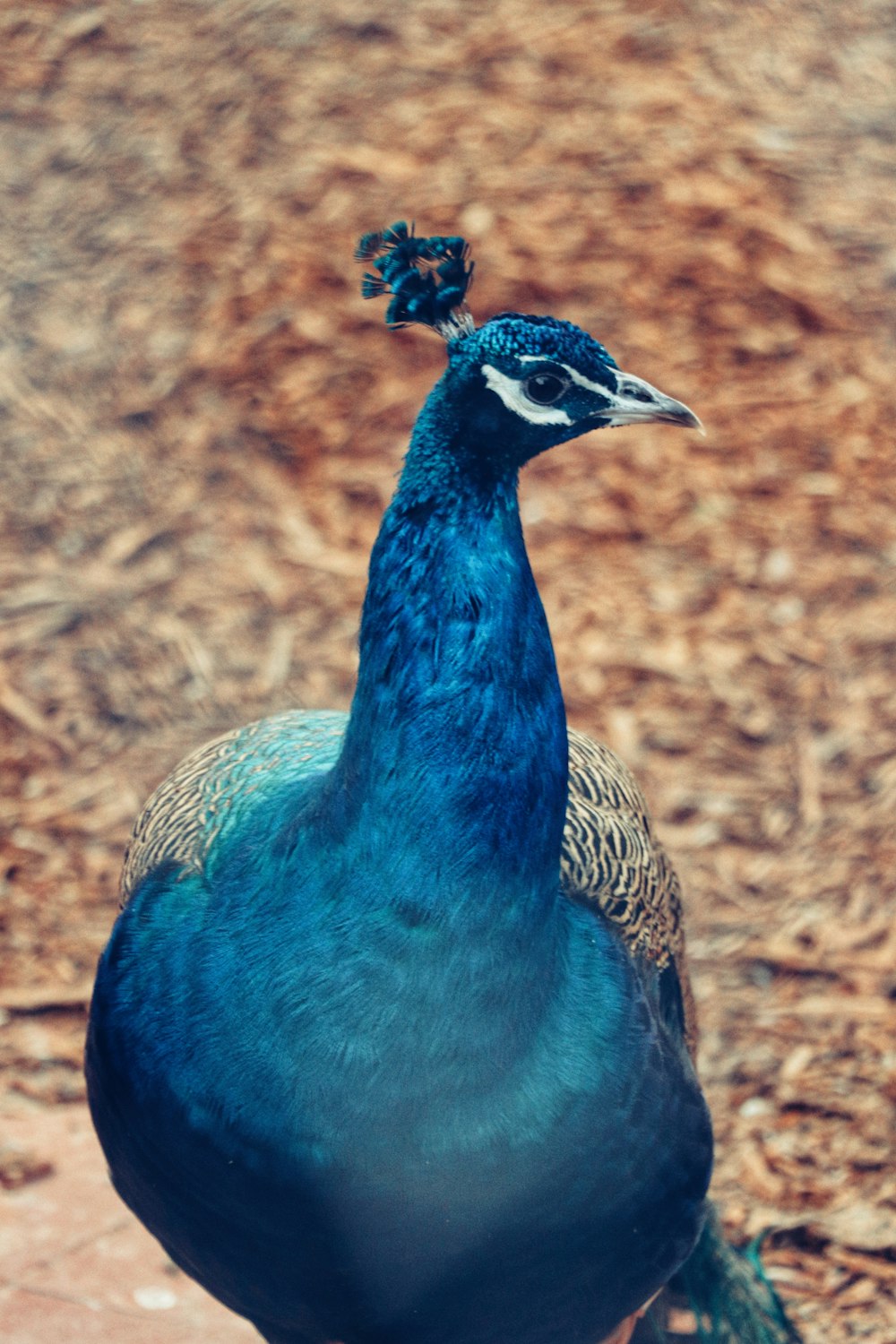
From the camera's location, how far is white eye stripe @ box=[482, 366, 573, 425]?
5.19ft

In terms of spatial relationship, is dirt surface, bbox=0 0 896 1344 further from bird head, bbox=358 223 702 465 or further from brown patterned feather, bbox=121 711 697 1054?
bird head, bbox=358 223 702 465

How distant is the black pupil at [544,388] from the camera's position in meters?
1.60

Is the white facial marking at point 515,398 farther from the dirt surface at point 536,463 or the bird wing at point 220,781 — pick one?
the dirt surface at point 536,463

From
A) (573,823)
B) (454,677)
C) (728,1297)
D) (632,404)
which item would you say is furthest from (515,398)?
(728,1297)

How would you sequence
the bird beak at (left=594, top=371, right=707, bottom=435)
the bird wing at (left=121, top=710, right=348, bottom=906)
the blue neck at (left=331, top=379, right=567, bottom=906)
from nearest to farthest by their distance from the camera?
the blue neck at (left=331, top=379, right=567, bottom=906) < the bird beak at (left=594, top=371, right=707, bottom=435) < the bird wing at (left=121, top=710, right=348, bottom=906)

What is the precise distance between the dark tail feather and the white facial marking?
4.95 ft

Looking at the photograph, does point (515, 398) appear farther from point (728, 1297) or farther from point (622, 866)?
point (728, 1297)

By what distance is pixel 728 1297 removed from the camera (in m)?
2.45

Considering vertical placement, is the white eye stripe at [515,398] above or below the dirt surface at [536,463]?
above

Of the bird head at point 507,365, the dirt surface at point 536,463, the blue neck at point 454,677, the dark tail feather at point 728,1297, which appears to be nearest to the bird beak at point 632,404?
the bird head at point 507,365

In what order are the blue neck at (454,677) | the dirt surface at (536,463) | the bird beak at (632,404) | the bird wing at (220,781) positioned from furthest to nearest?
the dirt surface at (536,463) → the bird wing at (220,781) → the bird beak at (632,404) → the blue neck at (454,677)

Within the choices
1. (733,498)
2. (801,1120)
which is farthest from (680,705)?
(801,1120)

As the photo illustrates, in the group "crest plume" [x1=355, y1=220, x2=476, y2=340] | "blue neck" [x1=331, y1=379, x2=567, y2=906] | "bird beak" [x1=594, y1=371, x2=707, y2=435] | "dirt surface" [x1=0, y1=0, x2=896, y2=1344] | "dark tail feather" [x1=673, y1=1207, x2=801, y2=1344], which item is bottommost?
"dark tail feather" [x1=673, y1=1207, x2=801, y2=1344]

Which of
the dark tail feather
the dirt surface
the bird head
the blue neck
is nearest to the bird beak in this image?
the bird head
